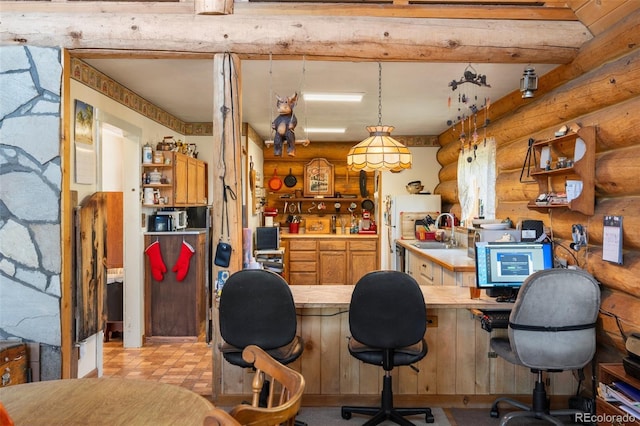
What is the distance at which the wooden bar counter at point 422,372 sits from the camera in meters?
3.46

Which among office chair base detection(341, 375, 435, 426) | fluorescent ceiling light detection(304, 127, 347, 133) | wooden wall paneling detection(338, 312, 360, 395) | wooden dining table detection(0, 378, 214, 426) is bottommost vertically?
office chair base detection(341, 375, 435, 426)

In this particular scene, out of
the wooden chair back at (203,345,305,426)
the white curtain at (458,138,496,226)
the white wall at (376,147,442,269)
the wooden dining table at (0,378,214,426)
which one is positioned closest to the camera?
the wooden chair back at (203,345,305,426)

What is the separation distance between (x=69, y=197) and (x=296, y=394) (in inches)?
106

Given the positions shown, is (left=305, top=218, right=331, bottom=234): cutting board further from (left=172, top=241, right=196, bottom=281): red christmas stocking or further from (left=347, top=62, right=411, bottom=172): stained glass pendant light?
(left=347, top=62, right=411, bottom=172): stained glass pendant light

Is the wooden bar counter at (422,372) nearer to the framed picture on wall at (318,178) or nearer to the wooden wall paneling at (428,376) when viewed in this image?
the wooden wall paneling at (428,376)

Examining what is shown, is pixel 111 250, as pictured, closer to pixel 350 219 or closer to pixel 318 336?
pixel 318 336

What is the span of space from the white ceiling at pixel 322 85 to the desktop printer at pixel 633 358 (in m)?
2.28

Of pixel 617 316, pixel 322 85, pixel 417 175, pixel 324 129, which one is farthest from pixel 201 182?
pixel 617 316

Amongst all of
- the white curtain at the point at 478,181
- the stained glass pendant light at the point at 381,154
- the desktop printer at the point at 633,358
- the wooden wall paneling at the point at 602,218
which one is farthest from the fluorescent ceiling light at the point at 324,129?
the desktop printer at the point at 633,358

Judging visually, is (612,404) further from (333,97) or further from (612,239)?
(333,97)

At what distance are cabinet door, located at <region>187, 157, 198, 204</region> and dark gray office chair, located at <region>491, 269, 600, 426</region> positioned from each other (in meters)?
3.90

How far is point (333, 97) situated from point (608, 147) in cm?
270

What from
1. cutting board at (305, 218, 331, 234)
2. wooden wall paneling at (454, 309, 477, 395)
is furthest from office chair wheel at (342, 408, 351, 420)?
cutting board at (305, 218, 331, 234)

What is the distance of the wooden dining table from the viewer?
156 centimetres
